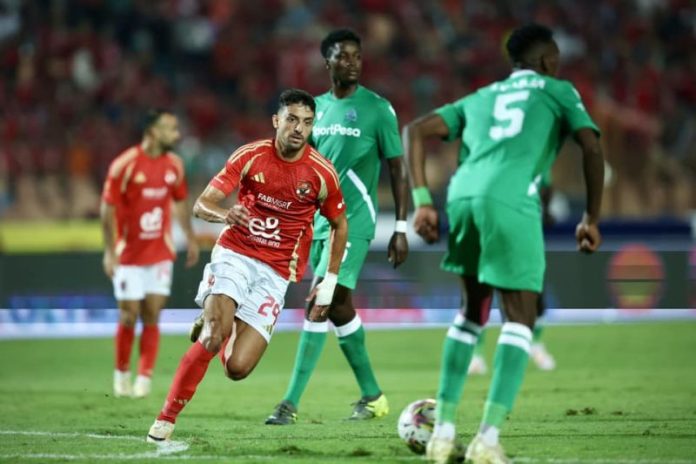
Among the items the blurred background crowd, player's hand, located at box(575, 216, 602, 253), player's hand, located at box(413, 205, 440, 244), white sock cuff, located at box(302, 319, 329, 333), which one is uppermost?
the blurred background crowd

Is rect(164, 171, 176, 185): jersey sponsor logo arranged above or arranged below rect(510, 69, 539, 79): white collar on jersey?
below

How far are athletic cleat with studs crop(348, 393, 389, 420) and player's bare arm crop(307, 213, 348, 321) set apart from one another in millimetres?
1513

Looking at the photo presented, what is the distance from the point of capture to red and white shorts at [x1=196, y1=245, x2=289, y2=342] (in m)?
6.95

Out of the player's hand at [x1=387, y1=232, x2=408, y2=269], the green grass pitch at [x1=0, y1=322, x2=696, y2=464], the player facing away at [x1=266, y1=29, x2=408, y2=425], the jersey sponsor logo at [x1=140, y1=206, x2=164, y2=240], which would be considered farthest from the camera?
the jersey sponsor logo at [x1=140, y1=206, x2=164, y2=240]

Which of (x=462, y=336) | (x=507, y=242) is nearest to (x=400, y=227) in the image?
(x=462, y=336)

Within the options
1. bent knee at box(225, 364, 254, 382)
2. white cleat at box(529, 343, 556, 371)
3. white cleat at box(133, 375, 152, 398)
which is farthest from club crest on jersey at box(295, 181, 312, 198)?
white cleat at box(529, 343, 556, 371)

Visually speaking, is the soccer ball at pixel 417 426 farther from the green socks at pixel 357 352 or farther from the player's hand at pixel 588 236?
the green socks at pixel 357 352

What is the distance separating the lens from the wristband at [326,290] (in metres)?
7.14

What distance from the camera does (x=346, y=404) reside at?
960 cm

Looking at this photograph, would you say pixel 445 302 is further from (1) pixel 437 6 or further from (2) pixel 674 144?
(1) pixel 437 6

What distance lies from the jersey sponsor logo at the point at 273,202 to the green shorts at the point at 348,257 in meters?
1.23

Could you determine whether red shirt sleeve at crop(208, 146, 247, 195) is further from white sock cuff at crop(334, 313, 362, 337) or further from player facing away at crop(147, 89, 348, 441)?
white sock cuff at crop(334, 313, 362, 337)

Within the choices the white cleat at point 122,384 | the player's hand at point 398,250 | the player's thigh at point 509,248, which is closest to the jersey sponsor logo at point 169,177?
the white cleat at point 122,384

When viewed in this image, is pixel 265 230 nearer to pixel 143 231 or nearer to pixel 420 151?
pixel 420 151
